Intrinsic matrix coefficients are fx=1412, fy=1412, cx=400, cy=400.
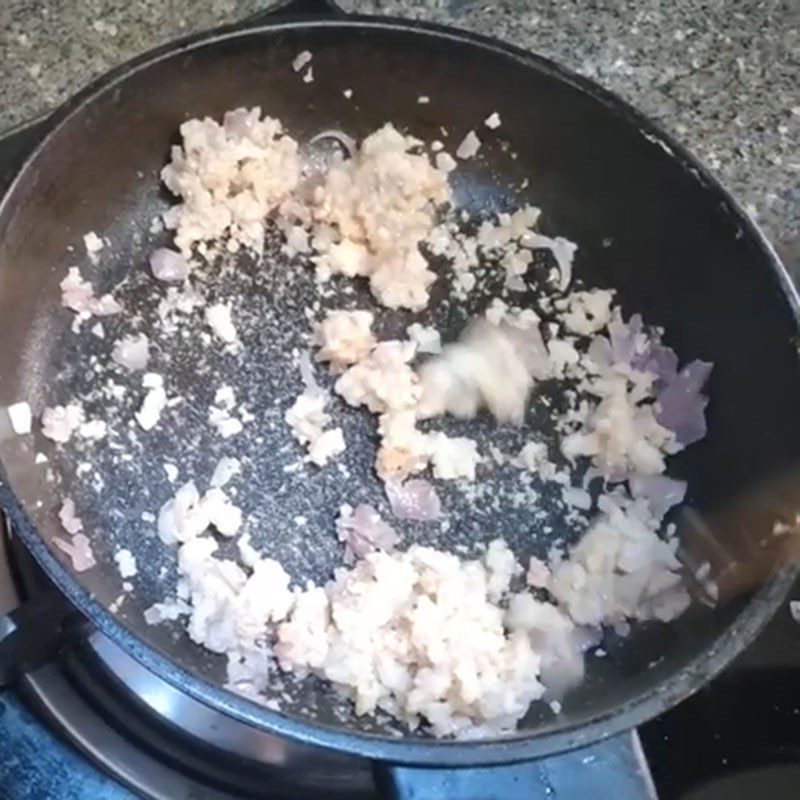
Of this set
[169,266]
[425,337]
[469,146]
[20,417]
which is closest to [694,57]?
[469,146]

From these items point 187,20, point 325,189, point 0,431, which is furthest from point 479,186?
point 0,431

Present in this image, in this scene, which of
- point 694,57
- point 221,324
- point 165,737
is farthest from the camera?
point 694,57

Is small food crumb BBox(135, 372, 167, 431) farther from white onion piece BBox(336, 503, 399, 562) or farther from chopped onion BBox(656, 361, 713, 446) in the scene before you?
chopped onion BBox(656, 361, 713, 446)

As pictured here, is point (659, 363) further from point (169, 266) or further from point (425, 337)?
point (169, 266)

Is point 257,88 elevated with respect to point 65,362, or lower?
elevated

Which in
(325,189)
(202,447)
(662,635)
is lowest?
(662,635)

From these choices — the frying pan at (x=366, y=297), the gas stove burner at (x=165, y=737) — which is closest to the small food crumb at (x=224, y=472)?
the frying pan at (x=366, y=297)

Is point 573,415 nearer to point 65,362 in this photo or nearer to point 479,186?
point 479,186
